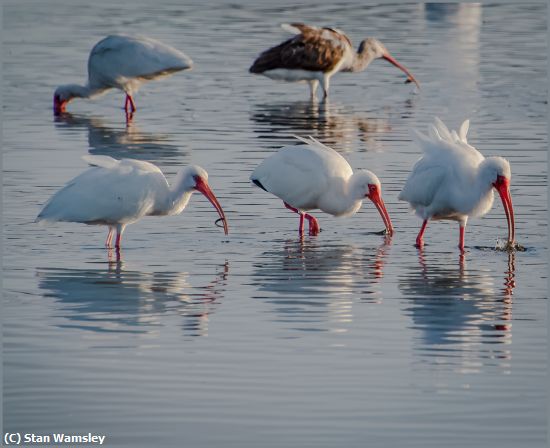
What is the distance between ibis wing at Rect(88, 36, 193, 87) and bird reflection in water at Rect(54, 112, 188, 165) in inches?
34.6

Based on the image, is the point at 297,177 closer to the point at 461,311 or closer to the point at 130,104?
the point at 461,311

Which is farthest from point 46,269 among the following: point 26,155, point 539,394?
point 26,155

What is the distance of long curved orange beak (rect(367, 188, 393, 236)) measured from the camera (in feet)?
44.9

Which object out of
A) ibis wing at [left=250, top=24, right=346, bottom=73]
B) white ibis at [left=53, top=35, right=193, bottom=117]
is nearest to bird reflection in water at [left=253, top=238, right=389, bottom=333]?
white ibis at [left=53, top=35, right=193, bottom=117]

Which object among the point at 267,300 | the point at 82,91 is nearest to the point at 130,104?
the point at 82,91

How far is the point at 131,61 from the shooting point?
22.5 metres

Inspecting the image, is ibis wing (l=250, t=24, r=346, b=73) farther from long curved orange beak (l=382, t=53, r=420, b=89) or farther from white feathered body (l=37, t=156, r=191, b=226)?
white feathered body (l=37, t=156, r=191, b=226)

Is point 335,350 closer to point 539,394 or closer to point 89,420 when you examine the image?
point 539,394

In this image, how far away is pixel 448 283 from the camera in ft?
39.0

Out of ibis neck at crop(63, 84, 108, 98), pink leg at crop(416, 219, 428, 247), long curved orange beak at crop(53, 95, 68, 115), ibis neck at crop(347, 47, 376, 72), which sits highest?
ibis neck at crop(347, 47, 376, 72)

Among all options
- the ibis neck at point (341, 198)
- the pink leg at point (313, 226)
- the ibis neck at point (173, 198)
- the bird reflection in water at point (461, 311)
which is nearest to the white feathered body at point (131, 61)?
the pink leg at point (313, 226)

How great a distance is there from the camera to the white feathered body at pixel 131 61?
22.4 metres

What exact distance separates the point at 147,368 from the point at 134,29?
2387 centimetres

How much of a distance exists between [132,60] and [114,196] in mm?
10056
